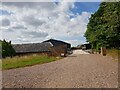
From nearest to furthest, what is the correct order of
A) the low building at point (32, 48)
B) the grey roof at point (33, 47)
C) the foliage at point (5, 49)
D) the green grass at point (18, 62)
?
the green grass at point (18, 62), the foliage at point (5, 49), the low building at point (32, 48), the grey roof at point (33, 47)

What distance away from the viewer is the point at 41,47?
248 ft

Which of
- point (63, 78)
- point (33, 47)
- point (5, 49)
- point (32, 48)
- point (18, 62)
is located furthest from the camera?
point (33, 47)

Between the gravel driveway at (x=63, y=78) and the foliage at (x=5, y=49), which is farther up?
the foliage at (x=5, y=49)

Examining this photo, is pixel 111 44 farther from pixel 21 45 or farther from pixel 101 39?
pixel 21 45

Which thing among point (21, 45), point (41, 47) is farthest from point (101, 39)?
point (21, 45)

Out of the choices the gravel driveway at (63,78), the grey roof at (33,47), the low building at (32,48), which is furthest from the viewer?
the grey roof at (33,47)

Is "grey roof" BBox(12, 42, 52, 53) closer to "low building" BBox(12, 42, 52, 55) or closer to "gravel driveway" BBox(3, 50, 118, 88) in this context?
"low building" BBox(12, 42, 52, 55)

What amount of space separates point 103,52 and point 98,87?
34.5 meters

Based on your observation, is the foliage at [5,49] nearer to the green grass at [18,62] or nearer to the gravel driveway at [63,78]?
the green grass at [18,62]

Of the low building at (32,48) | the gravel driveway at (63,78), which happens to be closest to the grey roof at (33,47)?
the low building at (32,48)

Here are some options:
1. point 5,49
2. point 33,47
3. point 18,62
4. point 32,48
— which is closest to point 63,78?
point 18,62

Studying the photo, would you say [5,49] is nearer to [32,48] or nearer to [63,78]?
[32,48]

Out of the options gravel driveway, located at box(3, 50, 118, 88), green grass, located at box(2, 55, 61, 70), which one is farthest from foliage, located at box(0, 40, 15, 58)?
gravel driveway, located at box(3, 50, 118, 88)

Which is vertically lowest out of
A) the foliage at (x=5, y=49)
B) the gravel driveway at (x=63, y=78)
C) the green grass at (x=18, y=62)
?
the green grass at (x=18, y=62)
